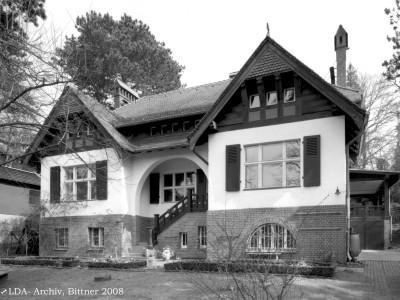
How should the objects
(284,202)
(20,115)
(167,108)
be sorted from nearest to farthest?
1. (20,115)
2. (284,202)
3. (167,108)

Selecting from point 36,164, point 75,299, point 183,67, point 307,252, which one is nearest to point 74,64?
point 75,299

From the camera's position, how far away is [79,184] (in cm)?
2169

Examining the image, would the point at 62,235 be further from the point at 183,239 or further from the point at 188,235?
the point at 188,235

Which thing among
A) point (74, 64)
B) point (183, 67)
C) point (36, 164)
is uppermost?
point (183, 67)

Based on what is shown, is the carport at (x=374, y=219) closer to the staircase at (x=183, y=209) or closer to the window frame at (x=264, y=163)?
the window frame at (x=264, y=163)

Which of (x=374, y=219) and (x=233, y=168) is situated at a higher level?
(x=233, y=168)

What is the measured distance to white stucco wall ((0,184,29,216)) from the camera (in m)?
27.2

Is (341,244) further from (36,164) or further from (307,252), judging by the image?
(36,164)

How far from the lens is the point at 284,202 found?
1590 centimetres

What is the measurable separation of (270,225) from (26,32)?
34.5ft

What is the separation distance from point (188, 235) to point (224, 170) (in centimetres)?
354

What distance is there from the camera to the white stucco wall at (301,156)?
15148 millimetres

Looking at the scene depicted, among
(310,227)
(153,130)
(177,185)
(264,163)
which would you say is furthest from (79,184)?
(310,227)

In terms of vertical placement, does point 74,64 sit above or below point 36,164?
above
